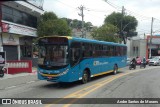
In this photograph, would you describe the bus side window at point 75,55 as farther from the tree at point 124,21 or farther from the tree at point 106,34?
the tree at point 124,21

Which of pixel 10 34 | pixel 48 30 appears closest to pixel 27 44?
pixel 48 30

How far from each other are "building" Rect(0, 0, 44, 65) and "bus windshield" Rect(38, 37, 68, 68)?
1194 cm

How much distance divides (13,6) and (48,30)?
230 inches

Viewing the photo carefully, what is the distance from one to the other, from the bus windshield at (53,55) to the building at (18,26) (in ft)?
39.2

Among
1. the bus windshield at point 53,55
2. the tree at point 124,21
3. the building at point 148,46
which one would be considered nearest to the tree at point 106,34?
the tree at point 124,21

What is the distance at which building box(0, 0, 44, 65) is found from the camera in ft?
89.6

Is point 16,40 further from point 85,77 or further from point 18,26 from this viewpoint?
point 85,77

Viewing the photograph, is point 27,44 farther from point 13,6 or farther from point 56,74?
point 56,74

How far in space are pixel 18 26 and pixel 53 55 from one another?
15.7 meters

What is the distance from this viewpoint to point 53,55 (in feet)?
48.9

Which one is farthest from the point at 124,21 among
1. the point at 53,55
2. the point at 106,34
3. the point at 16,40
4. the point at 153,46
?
the point at 53,55

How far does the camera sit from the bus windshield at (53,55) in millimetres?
14695

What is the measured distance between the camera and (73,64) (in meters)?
15.2

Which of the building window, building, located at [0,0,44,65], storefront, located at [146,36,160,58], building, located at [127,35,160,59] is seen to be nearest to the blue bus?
building, located at [0,0,44,65]
